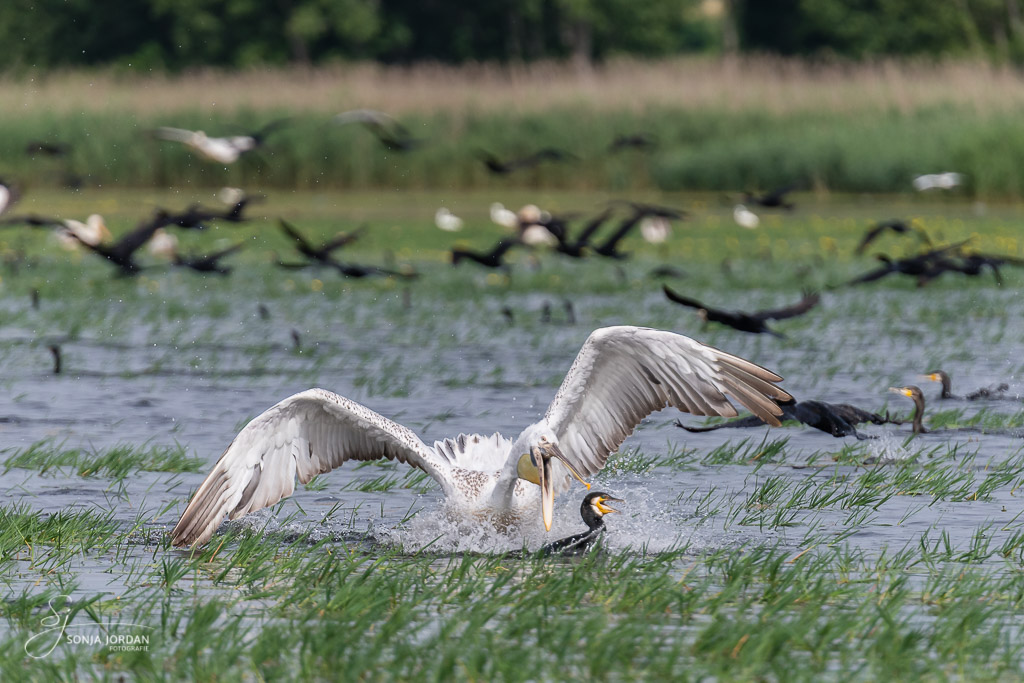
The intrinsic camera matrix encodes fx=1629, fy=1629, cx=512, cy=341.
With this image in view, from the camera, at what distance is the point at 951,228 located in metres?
22.9

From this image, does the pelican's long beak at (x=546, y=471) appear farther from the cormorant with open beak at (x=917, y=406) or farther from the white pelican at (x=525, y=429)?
the cormorant with open beak at (x=917, y=406)

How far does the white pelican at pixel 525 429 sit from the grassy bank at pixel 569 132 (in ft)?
75.2

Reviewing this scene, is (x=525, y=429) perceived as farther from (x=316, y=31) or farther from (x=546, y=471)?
(x=316, y=31)

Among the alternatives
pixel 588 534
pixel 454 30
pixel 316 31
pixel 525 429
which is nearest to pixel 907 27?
pixel 454 30

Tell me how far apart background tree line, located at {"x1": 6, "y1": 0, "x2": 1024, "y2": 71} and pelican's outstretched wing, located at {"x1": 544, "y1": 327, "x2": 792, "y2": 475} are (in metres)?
41.4

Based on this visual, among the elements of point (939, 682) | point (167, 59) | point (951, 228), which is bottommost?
point (167, 59)

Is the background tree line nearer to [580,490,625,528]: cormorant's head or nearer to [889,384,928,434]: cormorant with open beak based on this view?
[889,384,928,434]: cormorant with open beak

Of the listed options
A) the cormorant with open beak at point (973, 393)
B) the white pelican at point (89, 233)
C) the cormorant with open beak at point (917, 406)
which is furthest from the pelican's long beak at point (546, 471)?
the white pelican at point (89, 233)

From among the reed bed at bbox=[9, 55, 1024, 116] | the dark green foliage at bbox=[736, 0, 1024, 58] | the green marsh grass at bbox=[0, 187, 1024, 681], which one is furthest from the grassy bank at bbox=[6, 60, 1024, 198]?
the dark green foliage at bbox=[736, 0, 1024, 58]

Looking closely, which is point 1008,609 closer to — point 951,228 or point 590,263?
point 590,263

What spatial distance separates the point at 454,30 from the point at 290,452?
46886 mm

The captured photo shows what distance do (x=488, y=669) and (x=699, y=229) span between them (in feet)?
69.7

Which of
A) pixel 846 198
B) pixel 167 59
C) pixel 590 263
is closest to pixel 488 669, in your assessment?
pixel 590 263

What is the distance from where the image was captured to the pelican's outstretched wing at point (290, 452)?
6.61 m
